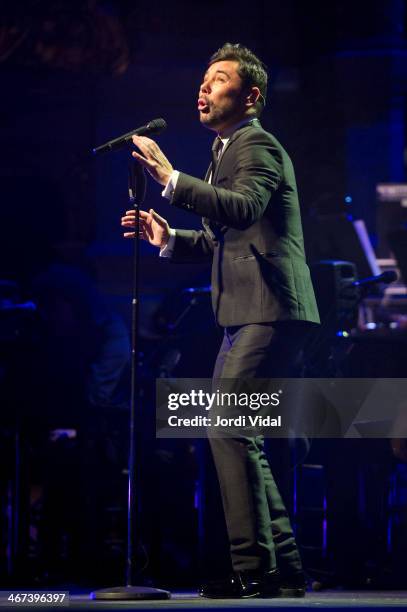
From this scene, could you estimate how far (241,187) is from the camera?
3.46 m

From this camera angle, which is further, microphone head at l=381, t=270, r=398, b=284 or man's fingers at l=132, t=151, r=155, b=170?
microphone head at l=381, t=270, r=398, b=284

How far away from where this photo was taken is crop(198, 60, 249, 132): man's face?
144 inches

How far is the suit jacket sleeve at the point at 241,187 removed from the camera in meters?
3.39

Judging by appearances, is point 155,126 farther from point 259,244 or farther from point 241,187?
point 259,244

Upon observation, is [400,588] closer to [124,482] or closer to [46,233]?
[124,482]

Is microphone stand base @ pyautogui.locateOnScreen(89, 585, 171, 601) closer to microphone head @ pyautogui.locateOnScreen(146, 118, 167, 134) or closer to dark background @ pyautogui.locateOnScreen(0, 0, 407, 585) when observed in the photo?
microphone head @ pyautogui.locateOnScreen(146, 118, 167, 134)

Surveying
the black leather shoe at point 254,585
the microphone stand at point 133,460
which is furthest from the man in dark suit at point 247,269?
the microphone stand at point 133,460

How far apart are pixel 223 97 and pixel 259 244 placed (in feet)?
1.79

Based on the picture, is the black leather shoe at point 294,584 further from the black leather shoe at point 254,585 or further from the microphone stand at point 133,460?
the microphone stand at point 133,460

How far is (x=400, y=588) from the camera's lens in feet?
14.4

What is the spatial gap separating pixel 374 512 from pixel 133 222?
1846 mm

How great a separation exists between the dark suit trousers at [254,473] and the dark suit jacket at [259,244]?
0.07 m

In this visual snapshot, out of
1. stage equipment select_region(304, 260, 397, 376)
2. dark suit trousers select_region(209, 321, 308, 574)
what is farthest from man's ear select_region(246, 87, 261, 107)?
stage equipment select_region(304, 260, 397, 376)

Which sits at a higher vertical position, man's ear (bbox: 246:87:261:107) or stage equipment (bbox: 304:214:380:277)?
stage equipment (bbox: 304:214:380:277)
